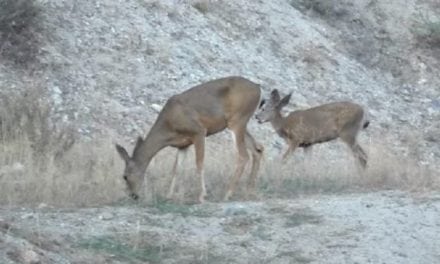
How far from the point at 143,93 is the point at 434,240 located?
11418 mm

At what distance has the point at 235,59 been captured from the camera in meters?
24.4

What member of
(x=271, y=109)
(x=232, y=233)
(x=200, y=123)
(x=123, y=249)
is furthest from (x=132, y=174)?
(x=271, y=109)

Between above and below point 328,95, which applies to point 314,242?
above

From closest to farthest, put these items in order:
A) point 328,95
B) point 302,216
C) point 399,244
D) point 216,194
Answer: point 399,244 → point 302,216 → point 216,194 → point 328,95

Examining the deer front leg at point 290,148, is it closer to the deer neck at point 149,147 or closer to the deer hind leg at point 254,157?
the deer hind leg at point 254,157

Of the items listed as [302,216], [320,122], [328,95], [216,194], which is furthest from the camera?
[328,95]

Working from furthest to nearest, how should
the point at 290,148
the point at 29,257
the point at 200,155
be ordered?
the point at 290,148 → the point at 200,155 → the point at 29,257

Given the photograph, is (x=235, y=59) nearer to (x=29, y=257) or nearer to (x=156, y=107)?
(x=156, y=107)

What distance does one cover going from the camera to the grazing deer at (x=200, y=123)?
580 inches

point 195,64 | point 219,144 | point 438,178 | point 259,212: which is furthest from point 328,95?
point 259,212

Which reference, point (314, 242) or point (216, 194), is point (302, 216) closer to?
point (314, 242)

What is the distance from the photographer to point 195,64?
2347 cm

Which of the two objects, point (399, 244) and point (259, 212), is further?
point (259, 212)

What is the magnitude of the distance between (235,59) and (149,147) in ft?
31.6
